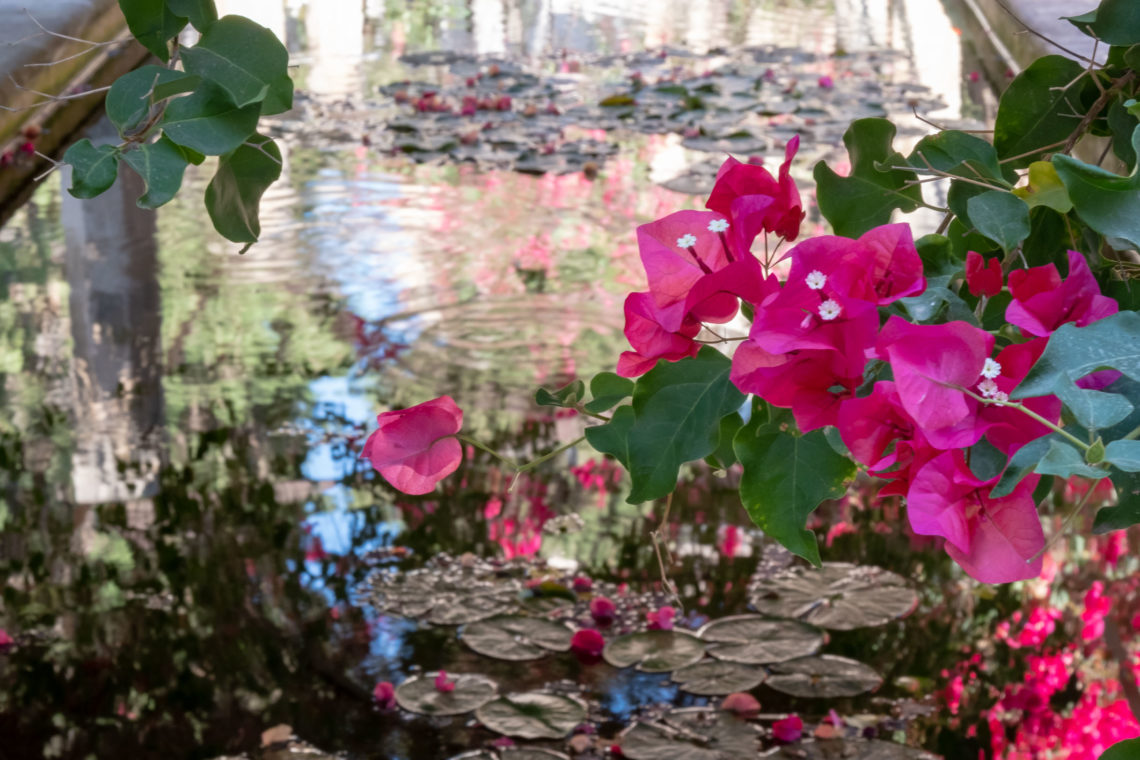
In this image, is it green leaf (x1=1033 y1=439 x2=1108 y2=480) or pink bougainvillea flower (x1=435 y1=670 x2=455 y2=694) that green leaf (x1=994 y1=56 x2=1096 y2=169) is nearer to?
green leaf (x1=1033 y1=439 x2=1108 y2=480)

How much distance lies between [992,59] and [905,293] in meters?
5.17

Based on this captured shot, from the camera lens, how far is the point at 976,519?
356mm

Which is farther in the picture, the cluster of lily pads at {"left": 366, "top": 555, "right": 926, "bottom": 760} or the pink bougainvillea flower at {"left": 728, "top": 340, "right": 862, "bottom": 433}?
the cluster of lily pads at {"left": 366, "top": 555, "right": 926, "bottom": 760}

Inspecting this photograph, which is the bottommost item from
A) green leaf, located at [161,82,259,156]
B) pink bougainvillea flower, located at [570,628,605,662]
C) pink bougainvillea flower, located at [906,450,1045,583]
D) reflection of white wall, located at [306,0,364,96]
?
pink bougainvillea flower, located at [570,628,605,662]

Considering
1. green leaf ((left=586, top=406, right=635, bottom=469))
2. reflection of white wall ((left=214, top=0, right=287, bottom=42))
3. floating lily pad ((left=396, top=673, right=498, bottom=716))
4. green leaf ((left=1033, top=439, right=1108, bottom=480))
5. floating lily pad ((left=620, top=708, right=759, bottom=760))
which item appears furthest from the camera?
reflection of white wall ((left=214, top=0, right=287, bottom=42))

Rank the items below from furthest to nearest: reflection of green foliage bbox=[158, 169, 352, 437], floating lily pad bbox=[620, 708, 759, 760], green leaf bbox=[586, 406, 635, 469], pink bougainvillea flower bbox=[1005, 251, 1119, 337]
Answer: reflection of green foliage bbox=[158, 169, 352, 437]
floating lily pad bbox=[620, 708, 759, 760]
green leaf bbox=[586, 406, 635, 469]
pink bougainvillea flower bbox=[1005, 251, 1119, 337]

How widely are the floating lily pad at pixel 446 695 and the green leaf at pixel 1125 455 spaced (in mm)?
1418

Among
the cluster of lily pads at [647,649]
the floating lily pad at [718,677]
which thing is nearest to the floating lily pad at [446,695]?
the cluster of lily pads at [647,649]

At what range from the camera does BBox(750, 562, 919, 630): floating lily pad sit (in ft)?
5.89

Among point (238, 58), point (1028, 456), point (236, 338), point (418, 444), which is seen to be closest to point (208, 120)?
point (238, 58)

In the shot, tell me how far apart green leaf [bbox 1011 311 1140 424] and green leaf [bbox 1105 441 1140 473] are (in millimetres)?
14

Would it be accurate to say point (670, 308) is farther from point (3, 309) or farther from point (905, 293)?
point (3, 309)

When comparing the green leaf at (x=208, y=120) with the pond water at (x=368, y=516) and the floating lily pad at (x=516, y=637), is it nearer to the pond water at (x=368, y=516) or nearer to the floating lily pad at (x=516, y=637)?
the pond water at (x=368, y=516)

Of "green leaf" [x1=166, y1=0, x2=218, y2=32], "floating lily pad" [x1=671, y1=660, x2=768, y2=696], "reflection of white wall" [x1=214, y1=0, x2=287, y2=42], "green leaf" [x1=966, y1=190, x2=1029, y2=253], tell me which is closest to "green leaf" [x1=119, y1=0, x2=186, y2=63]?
"green leaf" [x1=166, y1=0, x2=218, y2=32]
